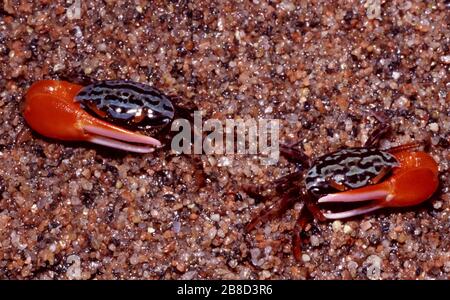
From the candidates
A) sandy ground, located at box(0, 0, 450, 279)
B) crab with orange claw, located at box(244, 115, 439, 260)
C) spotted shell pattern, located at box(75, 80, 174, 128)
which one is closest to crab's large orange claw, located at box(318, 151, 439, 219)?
crab with orange claw, located at box(244, 115, 439, 260)

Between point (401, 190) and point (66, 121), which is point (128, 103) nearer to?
point (66, 121)

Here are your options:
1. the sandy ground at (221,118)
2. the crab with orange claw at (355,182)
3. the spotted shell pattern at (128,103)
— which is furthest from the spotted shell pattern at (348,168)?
the spotted shell pattern at (128,103)

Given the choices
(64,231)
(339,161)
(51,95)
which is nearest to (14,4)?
(51,95)

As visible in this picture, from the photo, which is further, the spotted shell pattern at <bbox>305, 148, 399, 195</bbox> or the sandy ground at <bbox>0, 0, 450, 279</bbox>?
the sandy ground at <bbox>0, 0, 450, 279</bbox>

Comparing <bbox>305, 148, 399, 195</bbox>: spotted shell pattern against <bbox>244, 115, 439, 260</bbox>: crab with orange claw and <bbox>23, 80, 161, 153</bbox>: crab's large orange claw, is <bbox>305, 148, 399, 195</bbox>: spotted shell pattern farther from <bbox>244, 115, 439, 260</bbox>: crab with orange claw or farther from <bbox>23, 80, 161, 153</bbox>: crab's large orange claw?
<bbox>23, 80, 161, 153</bbox>: crab's large orange claw

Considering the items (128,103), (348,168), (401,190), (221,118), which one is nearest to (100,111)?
(128,103)

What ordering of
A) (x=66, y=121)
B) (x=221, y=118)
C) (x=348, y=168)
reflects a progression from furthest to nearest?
(x=221, y=118)
(x=66, y=121)
(x=348, y=168)
